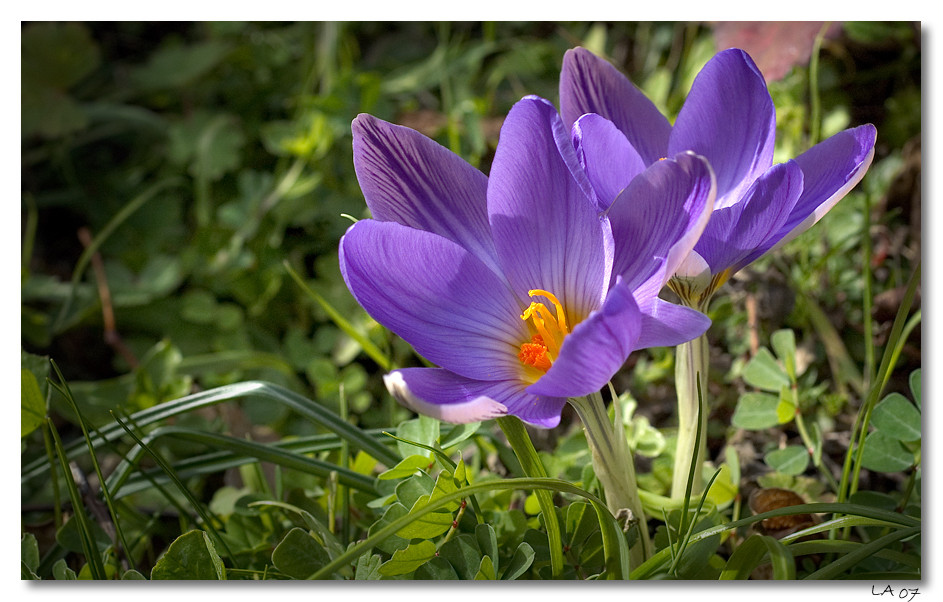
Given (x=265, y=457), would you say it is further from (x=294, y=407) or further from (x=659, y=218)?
(x=659, y=218)

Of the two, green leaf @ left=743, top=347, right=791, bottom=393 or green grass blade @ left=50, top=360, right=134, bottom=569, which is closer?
green grass blade @ left=50, top=360, right=134, bottom=569

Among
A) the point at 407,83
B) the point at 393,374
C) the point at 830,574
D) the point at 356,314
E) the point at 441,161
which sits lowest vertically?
the point at 830,574

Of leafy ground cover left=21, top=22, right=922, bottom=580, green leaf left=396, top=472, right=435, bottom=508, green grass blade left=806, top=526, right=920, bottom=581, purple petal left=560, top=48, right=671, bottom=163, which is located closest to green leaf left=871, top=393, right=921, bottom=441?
leafy ground cover left=21, top=22, right=922, bottom=580

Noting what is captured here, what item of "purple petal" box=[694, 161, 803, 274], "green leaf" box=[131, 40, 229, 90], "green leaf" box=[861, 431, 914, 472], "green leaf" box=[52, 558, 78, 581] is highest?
"green leaf" box=[131, 40, 229, 90]

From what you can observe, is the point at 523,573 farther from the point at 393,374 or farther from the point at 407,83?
the point at 407,83

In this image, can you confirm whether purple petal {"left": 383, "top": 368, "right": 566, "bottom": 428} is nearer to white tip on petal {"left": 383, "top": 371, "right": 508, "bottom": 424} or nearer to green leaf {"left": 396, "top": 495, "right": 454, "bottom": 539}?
white tip on petal {"left": 383, "top": 371, "right": 508, "bottom": 424}
